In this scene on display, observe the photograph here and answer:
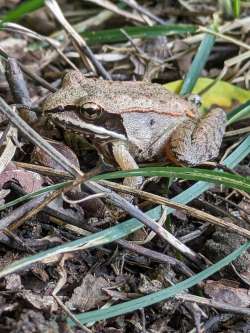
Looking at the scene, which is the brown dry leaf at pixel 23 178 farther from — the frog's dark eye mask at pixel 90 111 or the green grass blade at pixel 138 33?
A: the green grass blade at pixel 138 33

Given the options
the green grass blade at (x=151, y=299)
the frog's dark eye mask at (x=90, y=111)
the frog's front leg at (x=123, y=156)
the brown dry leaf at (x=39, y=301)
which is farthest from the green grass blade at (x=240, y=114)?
the brown dry leaf at (x=39, y=301)

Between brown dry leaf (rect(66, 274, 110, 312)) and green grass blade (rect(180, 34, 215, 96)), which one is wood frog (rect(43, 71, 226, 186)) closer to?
green grass blade (rect(180, 34, 215, 96))

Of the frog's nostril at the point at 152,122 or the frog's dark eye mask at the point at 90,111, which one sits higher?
the frog's dark eye mask at the point at 90,111

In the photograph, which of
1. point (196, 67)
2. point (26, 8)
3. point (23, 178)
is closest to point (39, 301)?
point (23, 178)

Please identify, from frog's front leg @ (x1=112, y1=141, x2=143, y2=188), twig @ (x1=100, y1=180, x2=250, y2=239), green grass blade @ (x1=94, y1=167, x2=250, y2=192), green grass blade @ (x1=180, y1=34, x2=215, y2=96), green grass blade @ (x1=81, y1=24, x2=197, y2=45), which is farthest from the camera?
green grass blade @ (x1=81, y1=24, x2=197, y2=45)

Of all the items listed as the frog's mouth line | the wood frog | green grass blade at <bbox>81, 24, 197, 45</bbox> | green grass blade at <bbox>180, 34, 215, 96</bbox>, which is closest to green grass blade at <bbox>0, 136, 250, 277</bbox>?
the wood frog

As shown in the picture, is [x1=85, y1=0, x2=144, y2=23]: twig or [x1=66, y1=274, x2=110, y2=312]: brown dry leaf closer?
[x1=66, y1=274, x2=110, y2=312]: brown dry leaf

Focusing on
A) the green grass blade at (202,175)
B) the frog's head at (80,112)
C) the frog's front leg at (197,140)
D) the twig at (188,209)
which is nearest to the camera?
the green grass blade at (202,175)
